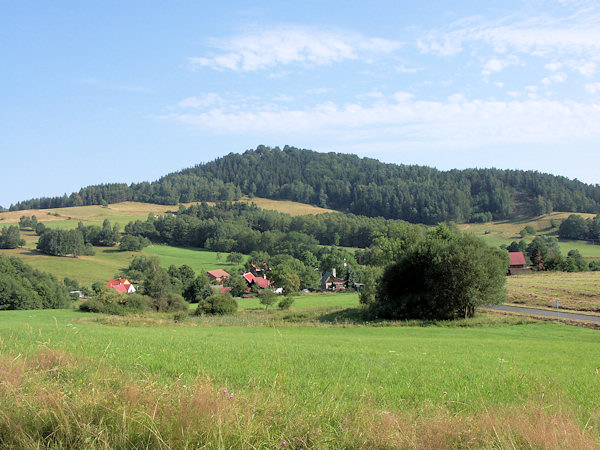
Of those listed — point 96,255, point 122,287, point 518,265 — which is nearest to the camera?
point 122,287

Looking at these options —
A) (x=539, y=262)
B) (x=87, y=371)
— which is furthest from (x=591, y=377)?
(x=539, y=262)

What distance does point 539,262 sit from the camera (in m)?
94.4

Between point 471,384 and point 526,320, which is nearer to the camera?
point 471,384

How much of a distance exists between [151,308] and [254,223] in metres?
115

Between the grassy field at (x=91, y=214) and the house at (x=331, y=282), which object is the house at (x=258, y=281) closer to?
the house at (x=331, y=282)

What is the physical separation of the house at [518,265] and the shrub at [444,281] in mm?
59322

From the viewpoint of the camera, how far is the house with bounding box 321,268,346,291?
106438mm

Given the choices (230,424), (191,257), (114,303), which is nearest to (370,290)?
(114,303)

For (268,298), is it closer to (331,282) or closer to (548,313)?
(548,313)

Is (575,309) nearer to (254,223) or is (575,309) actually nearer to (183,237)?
(183,237)

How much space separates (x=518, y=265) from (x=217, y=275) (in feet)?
232

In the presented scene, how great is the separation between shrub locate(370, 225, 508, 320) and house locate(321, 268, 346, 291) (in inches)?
2337

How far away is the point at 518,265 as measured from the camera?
3757 inches

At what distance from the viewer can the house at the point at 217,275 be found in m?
105
